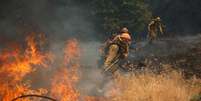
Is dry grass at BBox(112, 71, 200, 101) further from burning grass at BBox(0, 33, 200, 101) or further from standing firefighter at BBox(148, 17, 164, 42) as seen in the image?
standing firefighter at BBox(148, 17, 164, 42)

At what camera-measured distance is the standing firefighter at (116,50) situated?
1235 centimetres

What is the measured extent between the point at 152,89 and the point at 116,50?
1.82 meters

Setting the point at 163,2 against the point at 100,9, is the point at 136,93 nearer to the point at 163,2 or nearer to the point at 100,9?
the point at 100,9

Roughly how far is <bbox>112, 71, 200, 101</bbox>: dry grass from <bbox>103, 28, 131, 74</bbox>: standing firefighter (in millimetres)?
586

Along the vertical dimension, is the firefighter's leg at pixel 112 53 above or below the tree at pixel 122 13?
below

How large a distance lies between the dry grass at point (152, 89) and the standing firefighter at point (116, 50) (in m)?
0.59

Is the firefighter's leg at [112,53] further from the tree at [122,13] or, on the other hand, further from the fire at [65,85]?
the tree at [122,13]

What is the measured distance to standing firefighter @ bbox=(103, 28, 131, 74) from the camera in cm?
1235

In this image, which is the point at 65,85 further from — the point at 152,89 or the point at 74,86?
the point at 152,89

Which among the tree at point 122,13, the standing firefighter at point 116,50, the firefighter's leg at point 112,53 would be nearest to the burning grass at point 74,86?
the standing firefighter at point 116,50

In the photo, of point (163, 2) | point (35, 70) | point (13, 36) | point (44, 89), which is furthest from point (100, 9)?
point (44, 89)

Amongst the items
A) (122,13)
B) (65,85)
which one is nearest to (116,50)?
(65,85)

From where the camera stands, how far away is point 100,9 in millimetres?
26891

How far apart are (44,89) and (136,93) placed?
2.84 metres
